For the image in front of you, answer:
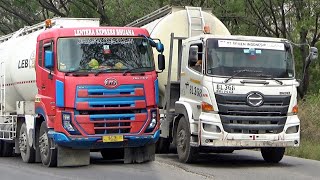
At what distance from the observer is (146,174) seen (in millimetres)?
12273

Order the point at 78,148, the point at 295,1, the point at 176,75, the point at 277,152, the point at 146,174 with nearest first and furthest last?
the point at 146,174 < the point at 78,148 < the point at 277,152 < the point at 176,75 < the point at 295,1

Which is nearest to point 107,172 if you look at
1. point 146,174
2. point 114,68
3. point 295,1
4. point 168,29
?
point 146,174

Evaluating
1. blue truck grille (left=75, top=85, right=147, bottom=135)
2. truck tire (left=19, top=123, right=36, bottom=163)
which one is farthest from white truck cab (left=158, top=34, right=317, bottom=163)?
truck tire (left=19, top=123, right=36, bottom=163)

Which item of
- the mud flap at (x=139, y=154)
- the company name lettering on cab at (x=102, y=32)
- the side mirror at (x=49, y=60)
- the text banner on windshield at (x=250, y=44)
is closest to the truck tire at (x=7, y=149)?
the mud flap at (x=139, y=154)

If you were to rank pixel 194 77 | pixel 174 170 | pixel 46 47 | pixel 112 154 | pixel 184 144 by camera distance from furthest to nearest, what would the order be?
pixel 112 154
pixel 184 144
pixel 194 77
pixel 46 47
pixel 174 170

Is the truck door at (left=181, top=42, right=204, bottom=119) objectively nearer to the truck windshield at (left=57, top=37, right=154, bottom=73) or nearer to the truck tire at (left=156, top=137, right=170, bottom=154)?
the truck windshield at (left=57, top=37, right=154, bottom=73)

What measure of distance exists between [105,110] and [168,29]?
402 centimetres

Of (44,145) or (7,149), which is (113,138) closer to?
(44,145)

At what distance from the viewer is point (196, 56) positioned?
13758mm

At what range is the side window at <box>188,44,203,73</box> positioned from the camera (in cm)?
1373

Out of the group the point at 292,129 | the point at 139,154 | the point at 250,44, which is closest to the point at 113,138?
the point at 139,154

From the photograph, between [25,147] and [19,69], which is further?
[19,69]

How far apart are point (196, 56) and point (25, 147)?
15.6 ft

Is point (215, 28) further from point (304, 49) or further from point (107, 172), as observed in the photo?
point (304, 49)
